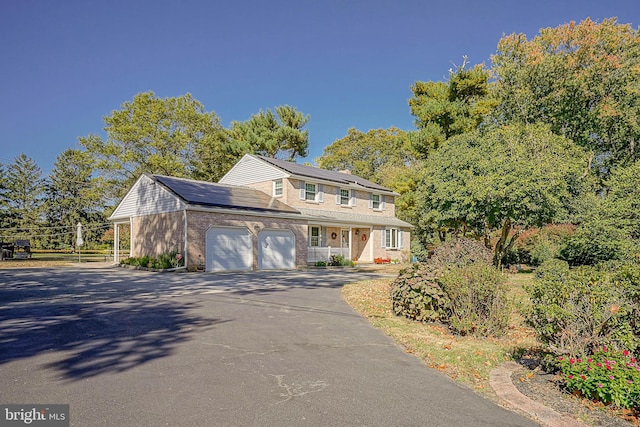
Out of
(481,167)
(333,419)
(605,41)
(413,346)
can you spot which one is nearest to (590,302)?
(413,346)

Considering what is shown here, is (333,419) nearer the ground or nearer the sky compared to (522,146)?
nearer the ground

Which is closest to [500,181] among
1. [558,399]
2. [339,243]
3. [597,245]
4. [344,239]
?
[597,245]

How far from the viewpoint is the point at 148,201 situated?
79.4 feet

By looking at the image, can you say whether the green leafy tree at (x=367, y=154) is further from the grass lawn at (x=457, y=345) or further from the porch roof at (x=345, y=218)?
the grass lawn at (x=457, y=345)

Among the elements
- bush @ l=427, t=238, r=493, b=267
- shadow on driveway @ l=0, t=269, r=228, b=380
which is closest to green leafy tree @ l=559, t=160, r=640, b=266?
bush @ l=427, t=238, r=493, b=267

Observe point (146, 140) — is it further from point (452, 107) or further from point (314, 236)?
point (452, 107)

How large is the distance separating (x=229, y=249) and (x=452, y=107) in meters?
18.4

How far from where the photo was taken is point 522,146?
16.8 m

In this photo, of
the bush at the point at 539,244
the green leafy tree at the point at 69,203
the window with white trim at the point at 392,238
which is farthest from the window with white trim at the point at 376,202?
the green leafy tree at the point at 69,203

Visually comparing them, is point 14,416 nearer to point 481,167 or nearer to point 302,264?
point 481,167

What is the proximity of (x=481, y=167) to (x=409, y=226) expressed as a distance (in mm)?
18146

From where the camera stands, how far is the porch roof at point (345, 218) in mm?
26375

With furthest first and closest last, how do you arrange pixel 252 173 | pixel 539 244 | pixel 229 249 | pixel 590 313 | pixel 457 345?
1. pixel 252 173
2. pixel 539 244
3. pixel 229 249
4. pixel 457 345
5. pixel 590 313

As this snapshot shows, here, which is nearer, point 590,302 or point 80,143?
point 590,302
